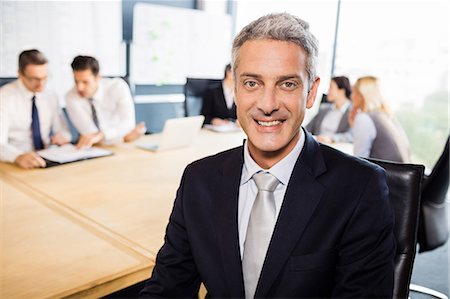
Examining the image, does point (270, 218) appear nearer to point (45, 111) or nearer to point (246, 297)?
point (246, 297)

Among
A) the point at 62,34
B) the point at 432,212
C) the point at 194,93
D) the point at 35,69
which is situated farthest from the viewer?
the point at 62,34

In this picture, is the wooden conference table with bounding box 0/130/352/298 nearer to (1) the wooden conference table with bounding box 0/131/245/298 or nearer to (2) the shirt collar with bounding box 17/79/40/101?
(1) the wooden conference table with bounding box 0/131/245/298

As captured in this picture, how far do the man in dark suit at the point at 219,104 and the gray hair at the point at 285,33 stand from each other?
291 centimetres

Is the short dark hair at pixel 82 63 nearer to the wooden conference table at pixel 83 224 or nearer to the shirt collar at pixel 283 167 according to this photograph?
the wooden conference table at pixel 83 224

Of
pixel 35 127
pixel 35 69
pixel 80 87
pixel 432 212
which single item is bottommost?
pixel 432 212

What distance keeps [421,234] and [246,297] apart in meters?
1.57

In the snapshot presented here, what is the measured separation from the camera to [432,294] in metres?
1.69

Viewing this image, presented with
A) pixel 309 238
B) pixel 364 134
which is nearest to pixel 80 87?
pixel 364 134

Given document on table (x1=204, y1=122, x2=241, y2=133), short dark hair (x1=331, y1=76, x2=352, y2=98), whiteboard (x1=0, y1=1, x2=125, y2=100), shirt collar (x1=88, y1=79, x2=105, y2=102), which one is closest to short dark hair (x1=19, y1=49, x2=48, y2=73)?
shirt collar (x1=88, y1=79, x2=105, y2=102)

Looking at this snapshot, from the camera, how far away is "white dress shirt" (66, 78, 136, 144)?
3.29 meters

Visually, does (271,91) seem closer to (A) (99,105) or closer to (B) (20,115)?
(B) (20,115)

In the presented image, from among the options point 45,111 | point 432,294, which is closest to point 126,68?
point 45,111

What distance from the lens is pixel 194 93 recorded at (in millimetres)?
4078

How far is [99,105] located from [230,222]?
248cm
